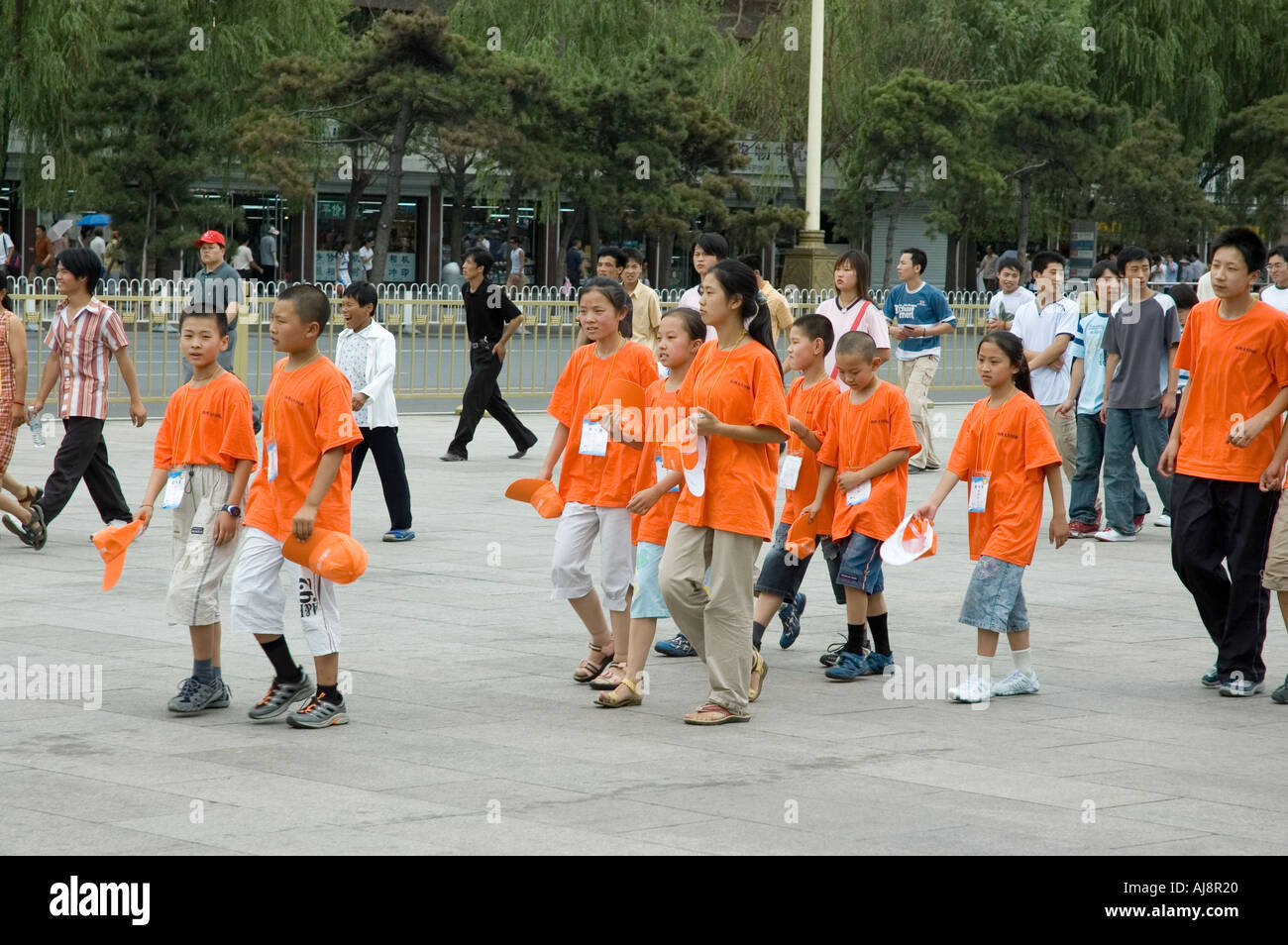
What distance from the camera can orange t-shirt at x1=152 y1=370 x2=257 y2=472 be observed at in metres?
6.20

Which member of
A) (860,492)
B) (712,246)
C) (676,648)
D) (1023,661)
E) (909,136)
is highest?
(909,136)

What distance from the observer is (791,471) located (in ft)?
23.2

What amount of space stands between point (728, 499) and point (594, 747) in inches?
39.2

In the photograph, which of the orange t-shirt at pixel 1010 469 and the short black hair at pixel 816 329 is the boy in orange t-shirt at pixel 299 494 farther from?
the orange t-shirt at pixel 1010 469

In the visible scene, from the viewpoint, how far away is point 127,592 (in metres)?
8.49

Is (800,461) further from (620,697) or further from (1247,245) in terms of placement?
(1247,245)

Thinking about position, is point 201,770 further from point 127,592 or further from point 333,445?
point 127,592

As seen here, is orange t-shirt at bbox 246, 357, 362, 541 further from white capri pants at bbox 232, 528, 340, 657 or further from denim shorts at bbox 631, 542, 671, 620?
denim shorts at bbox 631, 542, 671, 620

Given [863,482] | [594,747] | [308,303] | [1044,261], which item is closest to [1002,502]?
[863,482]

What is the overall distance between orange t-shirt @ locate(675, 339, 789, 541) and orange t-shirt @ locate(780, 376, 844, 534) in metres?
0.98

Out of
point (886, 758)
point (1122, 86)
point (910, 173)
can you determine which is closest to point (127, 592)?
point (886, 758)

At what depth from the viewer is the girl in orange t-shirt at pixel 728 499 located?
20.0 feet

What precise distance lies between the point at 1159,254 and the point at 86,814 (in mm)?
38076

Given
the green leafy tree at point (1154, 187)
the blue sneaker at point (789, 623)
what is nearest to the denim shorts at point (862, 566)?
the blue sneaker at point (789, 623)
